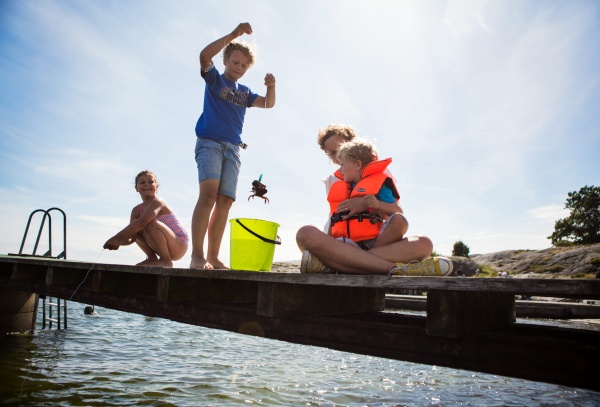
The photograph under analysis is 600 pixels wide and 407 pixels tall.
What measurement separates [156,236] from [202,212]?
1105 millimetres

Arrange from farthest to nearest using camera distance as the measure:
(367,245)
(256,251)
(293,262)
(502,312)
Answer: (293,262) → (256,251) → (367,245) → (502,312)

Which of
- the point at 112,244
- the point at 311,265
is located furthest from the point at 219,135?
the point at 311,265

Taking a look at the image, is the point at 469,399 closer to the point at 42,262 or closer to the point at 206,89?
the point at 206,89

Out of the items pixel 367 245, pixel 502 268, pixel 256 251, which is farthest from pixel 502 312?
pixel 502 268

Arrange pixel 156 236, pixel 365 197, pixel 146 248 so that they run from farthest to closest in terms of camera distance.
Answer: pixel 146 248 < pixel 156 236 < pixel 365 197

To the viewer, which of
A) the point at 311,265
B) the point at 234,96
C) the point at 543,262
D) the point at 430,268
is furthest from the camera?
the point at 543,262

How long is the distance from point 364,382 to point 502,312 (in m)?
4.87

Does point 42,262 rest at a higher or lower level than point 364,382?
higher

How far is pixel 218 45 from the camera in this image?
476 cm

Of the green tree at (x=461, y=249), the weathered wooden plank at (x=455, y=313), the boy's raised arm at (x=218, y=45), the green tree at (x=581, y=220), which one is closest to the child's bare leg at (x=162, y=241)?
the boy's raised arm at (x=218, y=45)

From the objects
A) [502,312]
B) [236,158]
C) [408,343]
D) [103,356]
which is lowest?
[103,356]

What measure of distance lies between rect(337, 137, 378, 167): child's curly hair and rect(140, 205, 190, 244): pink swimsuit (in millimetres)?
3205

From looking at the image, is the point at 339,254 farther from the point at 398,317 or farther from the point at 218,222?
the point at 218,222

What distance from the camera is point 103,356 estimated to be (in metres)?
8.34
